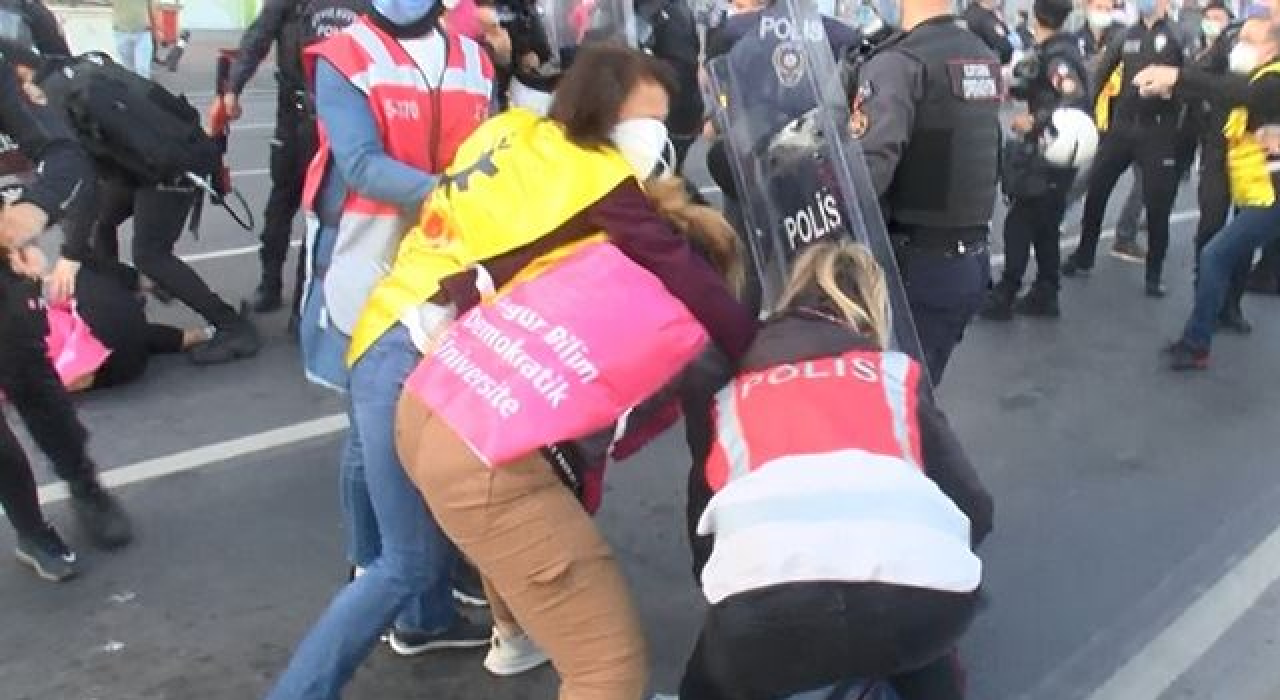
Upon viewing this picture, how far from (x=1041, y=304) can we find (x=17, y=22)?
16.3ft

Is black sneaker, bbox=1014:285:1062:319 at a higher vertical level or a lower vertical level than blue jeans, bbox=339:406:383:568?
lower

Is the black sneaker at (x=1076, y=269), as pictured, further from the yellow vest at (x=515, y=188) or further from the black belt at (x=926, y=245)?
the yellow vest at (x=515, y=188)

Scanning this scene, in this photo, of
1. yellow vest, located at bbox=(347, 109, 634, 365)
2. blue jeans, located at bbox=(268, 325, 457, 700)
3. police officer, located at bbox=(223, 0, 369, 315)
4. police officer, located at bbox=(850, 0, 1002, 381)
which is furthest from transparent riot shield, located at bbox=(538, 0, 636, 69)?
police officer, located at bbox=(223, 0, 369, 315)

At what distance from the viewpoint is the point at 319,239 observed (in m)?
3.41

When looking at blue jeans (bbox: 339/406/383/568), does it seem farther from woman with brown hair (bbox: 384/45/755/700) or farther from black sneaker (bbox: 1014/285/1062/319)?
black sneaker (bbox: 1014/285/1062/319)

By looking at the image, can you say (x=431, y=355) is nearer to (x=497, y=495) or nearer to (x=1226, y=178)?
(x=497, y=495)

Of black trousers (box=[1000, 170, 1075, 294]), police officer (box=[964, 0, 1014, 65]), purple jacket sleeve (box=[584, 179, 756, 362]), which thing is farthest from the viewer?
black trousers (box=[1000, 170, 1075, 294])

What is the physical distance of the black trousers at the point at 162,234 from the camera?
549cm

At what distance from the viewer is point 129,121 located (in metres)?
5.25

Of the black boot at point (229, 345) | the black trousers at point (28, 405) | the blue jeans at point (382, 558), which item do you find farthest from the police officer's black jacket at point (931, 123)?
the black boot at point (229, 345)

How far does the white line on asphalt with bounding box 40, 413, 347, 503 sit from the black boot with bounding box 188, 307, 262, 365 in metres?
0.79

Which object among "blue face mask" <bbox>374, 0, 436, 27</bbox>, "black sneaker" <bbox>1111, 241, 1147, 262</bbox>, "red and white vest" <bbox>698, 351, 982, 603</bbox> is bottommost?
"black sneaker" <bbox>1111, 241, 1147, 262</bbox>

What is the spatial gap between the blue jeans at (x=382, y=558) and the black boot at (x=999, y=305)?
14.9ft

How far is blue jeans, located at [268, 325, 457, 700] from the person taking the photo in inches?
105
